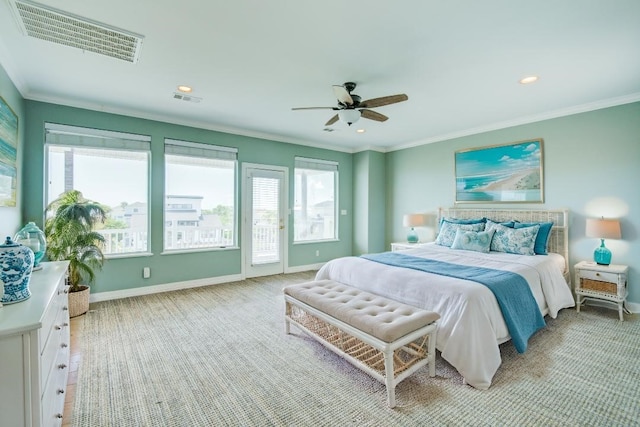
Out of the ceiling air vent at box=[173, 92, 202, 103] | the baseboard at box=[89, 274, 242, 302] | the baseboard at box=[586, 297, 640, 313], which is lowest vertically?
the baseboard at box=[586, 297, 640, 313]

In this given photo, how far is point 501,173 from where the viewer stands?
464cm

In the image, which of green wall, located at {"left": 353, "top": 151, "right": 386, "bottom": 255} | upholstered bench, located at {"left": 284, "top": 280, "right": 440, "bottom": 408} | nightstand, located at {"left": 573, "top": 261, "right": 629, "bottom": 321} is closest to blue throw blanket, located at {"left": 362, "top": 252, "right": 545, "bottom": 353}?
upholstered bench, located at {"left": 284, "top": 280, "right": 440, "bottom": 408}

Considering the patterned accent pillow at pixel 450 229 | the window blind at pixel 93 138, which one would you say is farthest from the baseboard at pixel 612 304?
the window blind at pixel 93 138

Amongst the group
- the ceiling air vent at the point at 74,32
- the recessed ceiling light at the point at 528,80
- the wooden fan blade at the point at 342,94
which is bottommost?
the wooden fan blade at the point at 342,94

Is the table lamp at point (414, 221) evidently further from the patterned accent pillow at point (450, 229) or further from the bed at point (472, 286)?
the bed at point (472, 286)

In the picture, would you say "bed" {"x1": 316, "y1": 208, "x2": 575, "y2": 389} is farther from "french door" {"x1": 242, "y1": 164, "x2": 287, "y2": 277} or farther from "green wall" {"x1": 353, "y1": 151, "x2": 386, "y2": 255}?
"french door" {"x1": 242, "y1": 164, "x2": 287, "y2": 277}

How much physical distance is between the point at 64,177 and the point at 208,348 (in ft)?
9.84

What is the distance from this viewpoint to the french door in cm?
522

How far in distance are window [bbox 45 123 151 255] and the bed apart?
9.26 ft

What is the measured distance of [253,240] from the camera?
209 inches

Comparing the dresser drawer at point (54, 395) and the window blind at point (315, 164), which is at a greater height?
the window blind at point (315, 164)

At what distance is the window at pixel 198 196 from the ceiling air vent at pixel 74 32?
204 centimetres

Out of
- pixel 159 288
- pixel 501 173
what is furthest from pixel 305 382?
pixel 501 173

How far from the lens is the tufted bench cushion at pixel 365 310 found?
1.99m
